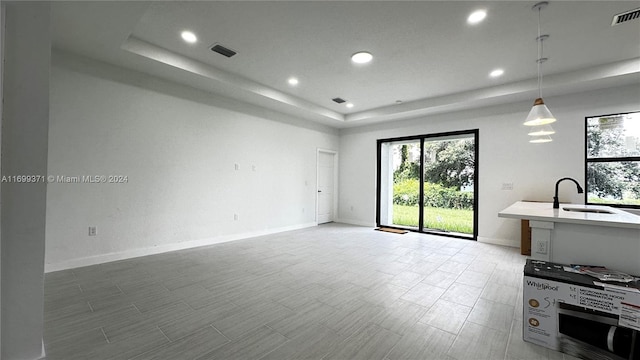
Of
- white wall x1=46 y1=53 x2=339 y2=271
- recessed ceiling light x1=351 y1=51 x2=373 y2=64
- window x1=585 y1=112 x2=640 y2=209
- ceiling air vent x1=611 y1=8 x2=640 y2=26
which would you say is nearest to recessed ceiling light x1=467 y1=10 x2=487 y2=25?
recessed ceiling light x1=351 y1=51 x2=373 y2=64

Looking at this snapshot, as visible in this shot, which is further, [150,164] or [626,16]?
[150,164]

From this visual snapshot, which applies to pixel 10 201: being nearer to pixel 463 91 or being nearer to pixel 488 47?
pixel 488 47

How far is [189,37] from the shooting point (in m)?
3.12

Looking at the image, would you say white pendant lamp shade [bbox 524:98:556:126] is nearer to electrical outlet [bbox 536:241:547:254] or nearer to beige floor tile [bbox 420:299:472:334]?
electrical outlet [bbox 536:241:547:254]

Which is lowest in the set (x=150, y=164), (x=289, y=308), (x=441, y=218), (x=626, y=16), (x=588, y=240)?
(x=289, y=308)

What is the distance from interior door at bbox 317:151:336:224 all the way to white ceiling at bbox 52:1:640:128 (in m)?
2.57

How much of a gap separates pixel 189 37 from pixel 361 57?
2239mm

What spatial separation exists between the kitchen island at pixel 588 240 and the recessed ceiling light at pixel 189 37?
12.7 feet

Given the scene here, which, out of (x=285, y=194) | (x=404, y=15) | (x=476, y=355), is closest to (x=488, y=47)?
(x=404, y=15)

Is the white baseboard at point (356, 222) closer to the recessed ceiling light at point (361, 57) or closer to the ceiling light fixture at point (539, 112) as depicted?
the recessed ceiling light at point (361, 57)

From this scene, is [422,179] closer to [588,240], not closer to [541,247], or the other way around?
[541,247]

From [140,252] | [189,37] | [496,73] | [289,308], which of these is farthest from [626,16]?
[140,252]

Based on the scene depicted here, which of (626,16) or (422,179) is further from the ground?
(626,16)

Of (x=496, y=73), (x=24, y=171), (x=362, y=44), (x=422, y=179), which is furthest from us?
(x=422, y=179)
